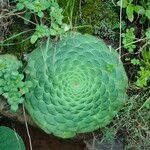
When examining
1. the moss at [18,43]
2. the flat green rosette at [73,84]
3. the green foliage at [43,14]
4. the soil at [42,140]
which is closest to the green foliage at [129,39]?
the flat green rosette at [73,84]

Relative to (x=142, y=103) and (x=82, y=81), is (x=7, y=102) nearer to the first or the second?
(x=82, y=81)

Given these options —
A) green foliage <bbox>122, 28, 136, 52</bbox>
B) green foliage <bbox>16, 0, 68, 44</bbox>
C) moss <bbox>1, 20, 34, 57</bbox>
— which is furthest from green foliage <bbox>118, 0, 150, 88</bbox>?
moss <bbox>1, 20, 34, 57</bbox>

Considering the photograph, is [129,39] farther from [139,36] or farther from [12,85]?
[12,85]

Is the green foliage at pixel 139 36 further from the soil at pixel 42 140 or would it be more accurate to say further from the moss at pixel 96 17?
the soil at pixel 42 140

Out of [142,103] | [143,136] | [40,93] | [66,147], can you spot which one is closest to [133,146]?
[143,136]

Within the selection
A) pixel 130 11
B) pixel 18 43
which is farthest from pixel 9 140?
pixel 130 11

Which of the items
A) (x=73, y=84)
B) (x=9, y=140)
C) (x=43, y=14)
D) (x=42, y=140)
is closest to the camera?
(x=73, y=84)
